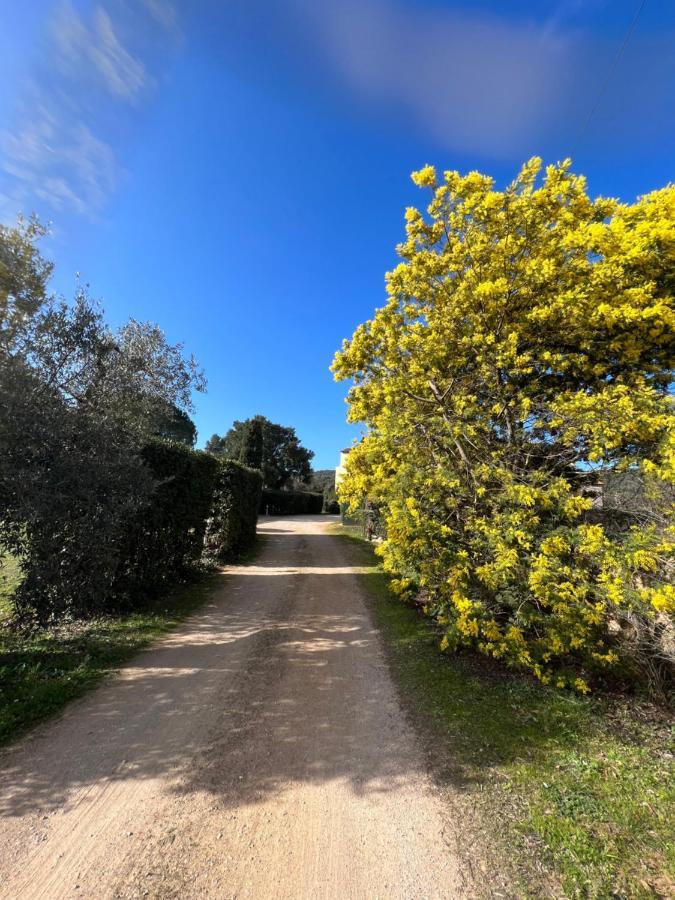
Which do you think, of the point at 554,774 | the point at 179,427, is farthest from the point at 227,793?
the point at 179,427

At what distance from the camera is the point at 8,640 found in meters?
5.28

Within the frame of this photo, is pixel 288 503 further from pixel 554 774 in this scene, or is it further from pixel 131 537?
pixel 554 774

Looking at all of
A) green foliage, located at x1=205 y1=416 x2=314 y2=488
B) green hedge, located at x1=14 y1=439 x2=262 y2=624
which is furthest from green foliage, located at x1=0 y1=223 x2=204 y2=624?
green foliage, located at x1=205 y1=416 x2=314 y2=488

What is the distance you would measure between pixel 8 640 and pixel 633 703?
7903mm

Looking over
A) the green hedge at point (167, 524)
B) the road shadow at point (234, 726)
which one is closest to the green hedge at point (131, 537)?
the green hedge at point (167, 524)

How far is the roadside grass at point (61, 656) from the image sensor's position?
3.82 m

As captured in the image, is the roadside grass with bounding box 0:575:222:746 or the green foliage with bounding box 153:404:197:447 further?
the green foliage with bounding box 153:404:197:447

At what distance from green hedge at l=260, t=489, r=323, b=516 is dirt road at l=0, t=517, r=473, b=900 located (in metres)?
32.3

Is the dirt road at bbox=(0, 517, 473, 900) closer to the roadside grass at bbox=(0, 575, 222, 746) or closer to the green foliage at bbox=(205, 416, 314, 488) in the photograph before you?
the roadside grass at bbox=(0, 575, 222, 746)

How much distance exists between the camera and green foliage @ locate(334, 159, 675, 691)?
4438 mm

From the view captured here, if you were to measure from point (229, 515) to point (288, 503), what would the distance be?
2890 centimetres

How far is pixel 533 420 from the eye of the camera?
19.9ft

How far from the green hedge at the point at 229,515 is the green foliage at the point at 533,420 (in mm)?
5861

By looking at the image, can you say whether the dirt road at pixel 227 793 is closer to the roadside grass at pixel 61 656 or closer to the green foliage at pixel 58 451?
the roadside grass at pixel 61 656
